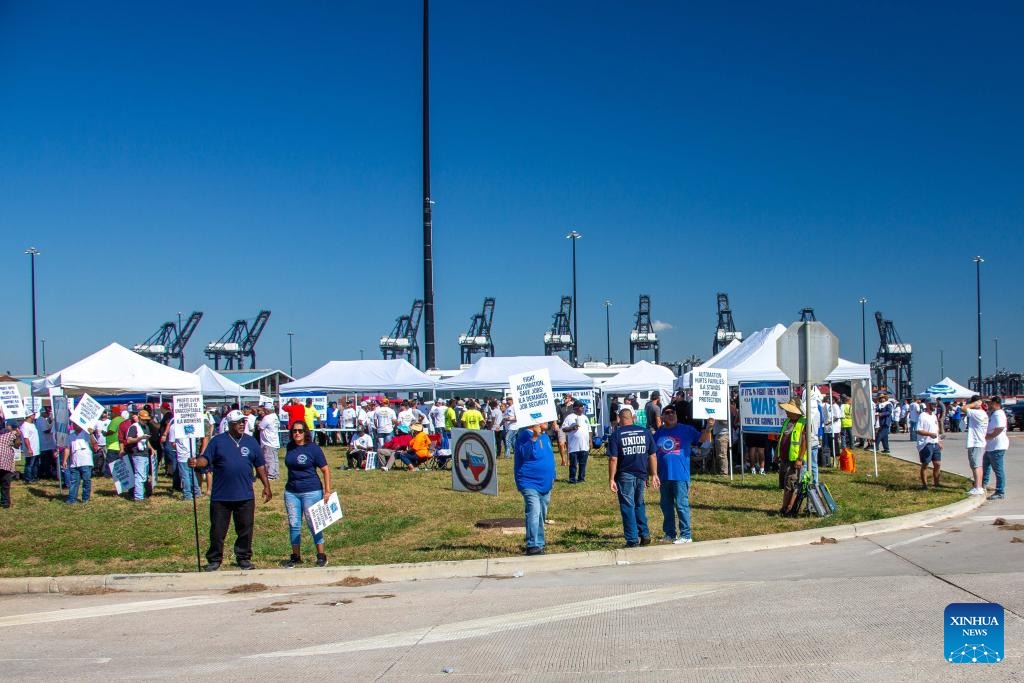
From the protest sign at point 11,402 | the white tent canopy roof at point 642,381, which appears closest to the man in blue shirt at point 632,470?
the protest sign at point 11,402

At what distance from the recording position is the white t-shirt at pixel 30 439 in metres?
20.2

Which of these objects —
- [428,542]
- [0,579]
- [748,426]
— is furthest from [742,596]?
[748,426]

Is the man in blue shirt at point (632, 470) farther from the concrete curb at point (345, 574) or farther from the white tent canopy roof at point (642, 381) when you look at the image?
the white tent canopy roof at point (642, 381)

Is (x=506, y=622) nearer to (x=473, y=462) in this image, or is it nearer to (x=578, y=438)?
(x=473, y=462)

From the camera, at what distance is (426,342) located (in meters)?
39.1

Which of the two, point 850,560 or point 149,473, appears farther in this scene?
point 149,473

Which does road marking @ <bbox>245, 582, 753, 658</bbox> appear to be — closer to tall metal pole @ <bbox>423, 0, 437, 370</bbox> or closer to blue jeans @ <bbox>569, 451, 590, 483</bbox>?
blue jeans @ <bbox>569, 451, 590, 483</bbox>

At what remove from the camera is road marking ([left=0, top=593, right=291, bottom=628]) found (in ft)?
28.9

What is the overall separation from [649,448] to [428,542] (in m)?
3.31

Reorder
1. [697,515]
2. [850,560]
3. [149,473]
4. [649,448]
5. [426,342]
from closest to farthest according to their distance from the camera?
[850,560], [649,448], [697,515], [149,473], [426,342]

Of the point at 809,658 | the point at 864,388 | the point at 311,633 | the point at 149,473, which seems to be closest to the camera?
the point at 809,658

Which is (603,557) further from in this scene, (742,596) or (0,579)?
(0,579)

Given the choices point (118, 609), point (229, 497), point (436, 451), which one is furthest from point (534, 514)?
point (436, 451)

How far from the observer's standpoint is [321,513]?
10680mm
